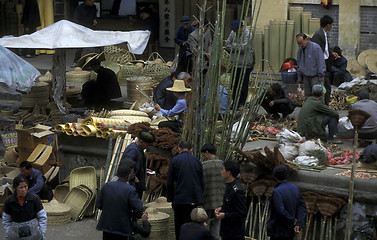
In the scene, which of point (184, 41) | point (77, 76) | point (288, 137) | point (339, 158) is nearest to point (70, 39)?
point (184, 41)

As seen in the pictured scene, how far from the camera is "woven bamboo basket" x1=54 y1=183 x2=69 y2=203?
43.4 ft

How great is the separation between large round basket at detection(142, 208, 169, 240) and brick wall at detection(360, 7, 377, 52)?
854cm

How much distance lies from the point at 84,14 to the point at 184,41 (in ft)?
17.0

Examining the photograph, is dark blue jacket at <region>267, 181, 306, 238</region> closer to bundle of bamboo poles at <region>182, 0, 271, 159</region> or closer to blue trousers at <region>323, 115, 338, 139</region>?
bundle of bamboo poles at <region>182, 0, 271, 159</region>

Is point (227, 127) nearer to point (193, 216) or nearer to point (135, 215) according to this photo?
point (135, 215)

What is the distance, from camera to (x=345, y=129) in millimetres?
13336

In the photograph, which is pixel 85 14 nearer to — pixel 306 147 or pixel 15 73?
pixel 15 73

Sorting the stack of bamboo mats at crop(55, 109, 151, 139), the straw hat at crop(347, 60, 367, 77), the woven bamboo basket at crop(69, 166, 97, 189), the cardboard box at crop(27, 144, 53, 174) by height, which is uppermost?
the straw hat at crop(347, 60, 367, 77)

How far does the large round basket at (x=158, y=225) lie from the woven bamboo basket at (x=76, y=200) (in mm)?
1613

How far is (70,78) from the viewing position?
18797 mm

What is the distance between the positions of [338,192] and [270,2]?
827 centimetres

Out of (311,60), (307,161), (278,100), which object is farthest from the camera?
(278,100)

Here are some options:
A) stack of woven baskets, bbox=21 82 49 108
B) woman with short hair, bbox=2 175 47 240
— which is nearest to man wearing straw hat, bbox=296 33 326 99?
stack of woven baskets, bbox=21 82 49 108

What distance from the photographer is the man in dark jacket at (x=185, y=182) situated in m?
10.4
